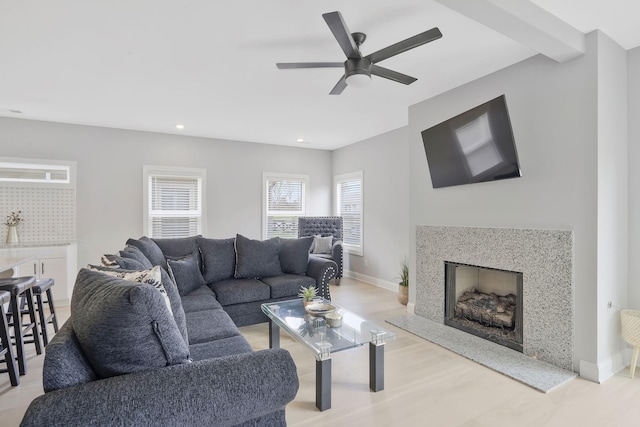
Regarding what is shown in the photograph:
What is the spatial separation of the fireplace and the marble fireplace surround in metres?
0.10

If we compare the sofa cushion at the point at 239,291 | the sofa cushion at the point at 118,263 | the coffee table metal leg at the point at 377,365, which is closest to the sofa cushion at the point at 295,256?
the sofa cushion at the point at 239,291

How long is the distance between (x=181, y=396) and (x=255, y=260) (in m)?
2.69

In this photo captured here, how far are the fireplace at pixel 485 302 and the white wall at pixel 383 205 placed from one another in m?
1.33

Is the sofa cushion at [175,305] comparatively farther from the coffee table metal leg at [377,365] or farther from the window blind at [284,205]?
the window blind at [284,205]

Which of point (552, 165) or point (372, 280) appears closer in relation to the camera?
point (552, 165)

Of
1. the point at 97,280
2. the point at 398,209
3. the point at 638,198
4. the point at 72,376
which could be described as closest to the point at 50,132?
the point at 97,280

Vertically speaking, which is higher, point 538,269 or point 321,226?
point 321,226

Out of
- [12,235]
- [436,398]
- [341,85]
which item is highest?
[341,85]

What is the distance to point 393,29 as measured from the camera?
2320 millimetres

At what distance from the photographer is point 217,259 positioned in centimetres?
372

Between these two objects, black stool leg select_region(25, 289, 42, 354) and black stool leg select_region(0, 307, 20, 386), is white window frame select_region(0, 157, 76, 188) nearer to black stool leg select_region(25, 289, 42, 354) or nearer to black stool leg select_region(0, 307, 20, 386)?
black stool leg select_region(25, 289, 42, 354)

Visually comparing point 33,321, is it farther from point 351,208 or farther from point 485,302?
point 351,208

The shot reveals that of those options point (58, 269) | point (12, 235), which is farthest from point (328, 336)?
point (12, 235)

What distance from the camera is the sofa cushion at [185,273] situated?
127 inches
